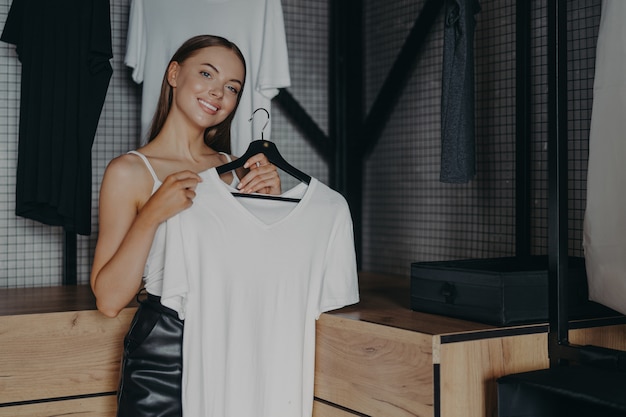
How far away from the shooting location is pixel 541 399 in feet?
5.34

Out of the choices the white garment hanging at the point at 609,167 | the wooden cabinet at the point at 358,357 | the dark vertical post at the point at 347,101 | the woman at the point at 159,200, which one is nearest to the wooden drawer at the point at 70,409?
the wooden cabinet at the point at 358,357

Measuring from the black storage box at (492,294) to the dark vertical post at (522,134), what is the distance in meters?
0.47

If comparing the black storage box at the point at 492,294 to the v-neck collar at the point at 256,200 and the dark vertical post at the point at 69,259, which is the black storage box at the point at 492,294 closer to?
the v-neck collar at the point at 256,200

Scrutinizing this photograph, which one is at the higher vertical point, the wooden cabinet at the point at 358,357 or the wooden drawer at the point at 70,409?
the wooden cabinet at the point at 358,357

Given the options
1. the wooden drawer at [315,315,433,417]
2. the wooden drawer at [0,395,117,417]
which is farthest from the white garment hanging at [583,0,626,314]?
the wooden drawer at [0,395,117,417]

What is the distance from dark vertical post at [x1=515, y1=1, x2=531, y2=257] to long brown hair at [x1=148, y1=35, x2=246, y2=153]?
0.98m

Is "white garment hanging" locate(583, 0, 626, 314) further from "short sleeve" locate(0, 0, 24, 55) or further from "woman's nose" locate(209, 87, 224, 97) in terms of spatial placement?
"short sleeve" locate(0, 0, 24, 55)

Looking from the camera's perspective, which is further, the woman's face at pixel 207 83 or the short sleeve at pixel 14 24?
the short sleeve at pixel 14 24

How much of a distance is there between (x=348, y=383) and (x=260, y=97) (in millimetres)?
1202

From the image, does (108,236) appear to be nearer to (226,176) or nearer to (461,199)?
(226,176)

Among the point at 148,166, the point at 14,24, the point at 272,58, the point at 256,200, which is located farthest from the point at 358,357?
the point at 14,24

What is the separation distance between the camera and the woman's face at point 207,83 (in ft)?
6.59

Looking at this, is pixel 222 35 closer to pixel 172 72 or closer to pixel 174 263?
pixel 172 72

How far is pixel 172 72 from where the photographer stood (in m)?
2.06
